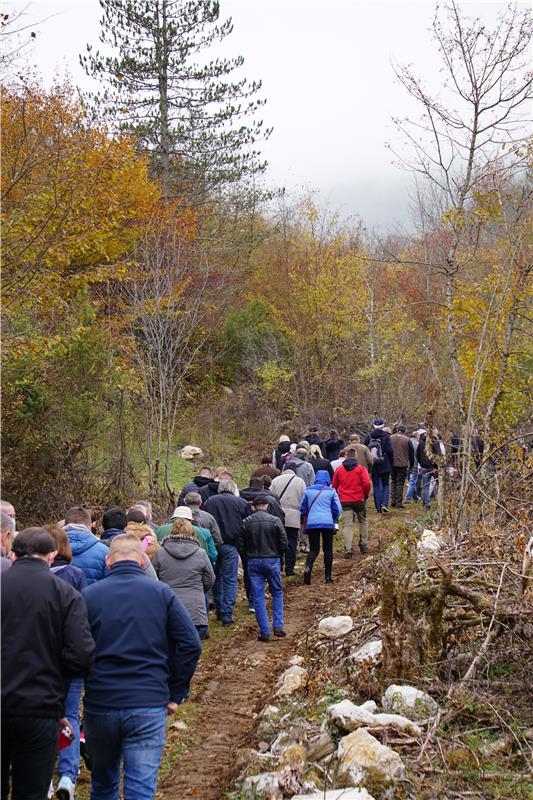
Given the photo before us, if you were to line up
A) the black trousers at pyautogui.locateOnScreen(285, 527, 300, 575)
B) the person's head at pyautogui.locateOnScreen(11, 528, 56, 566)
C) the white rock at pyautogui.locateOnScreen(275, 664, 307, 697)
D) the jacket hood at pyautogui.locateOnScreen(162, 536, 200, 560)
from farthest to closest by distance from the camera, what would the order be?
1. the black trousers at pyautogui.locateOnScreen(285, 527, 300, 575)
2. the jacket hood at pyautogui.locateOnScreen(162, 536, 200, 560)
3. the white rock at pyautogui.locateOnScreen(275, 664, 307, 697)
4. the person's head at pyautogui.locateOnScreen(11, 528, 56, 566)

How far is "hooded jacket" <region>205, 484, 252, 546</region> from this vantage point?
34.3 ft

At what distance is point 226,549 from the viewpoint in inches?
412

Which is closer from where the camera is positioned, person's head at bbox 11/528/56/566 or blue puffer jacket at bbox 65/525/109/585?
person's head at bbox 11/528/56/566

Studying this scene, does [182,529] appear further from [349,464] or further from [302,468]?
[302,468]

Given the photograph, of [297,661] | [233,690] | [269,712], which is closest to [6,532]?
[269,712]

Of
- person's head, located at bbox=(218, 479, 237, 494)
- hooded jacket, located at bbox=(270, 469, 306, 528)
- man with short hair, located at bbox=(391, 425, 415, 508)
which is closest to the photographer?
person's head, located at bbox=(218, 479, 237, 494)

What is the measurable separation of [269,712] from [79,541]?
7.30 feet

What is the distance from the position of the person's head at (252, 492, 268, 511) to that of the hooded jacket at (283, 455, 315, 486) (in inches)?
162

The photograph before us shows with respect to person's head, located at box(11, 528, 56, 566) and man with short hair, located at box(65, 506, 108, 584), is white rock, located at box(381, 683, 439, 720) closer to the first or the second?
man with short hair, located at box(65, 506, 108, 584)

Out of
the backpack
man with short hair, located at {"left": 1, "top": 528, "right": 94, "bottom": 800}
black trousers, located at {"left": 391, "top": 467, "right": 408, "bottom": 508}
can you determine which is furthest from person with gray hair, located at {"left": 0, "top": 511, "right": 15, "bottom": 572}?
black trousers, located at {"left": 391, "top": 467, "right": 408, "bottom": 508}

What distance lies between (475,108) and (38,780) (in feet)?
36.2

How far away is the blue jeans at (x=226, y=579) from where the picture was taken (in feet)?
34.1

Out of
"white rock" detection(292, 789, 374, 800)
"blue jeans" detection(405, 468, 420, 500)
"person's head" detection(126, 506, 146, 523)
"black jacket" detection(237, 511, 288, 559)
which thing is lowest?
"blue jeans" detection(405, 468, 420, 500)

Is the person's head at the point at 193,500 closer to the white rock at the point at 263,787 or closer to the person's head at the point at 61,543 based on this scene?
the person's head at the point at 61,543
